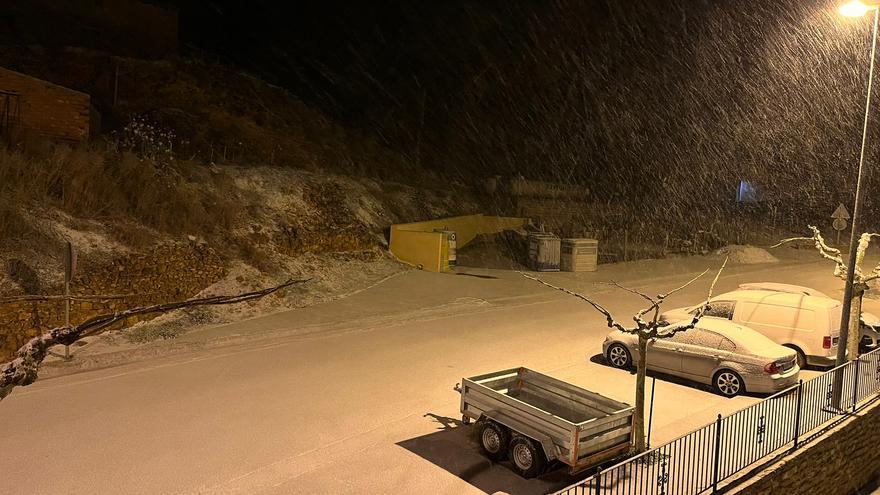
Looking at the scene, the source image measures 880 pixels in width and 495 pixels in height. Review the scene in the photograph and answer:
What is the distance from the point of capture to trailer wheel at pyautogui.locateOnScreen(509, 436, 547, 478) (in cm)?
753

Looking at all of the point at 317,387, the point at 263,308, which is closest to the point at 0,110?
the point at 263,308

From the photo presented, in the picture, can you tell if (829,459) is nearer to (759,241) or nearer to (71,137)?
(71,137)

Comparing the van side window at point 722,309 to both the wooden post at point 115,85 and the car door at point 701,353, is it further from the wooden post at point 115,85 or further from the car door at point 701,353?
the wooden post at point 115,85

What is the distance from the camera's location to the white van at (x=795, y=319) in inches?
512

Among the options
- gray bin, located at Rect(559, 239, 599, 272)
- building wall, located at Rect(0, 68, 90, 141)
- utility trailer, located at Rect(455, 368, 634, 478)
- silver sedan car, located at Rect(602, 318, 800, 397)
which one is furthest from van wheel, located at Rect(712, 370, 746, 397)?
building wall, located at Rect(0, 68, 90, 141)

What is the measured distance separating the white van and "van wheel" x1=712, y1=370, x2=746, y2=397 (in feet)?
7.69

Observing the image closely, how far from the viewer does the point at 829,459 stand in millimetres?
9969

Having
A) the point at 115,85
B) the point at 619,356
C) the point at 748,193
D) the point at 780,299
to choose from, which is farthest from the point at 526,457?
the point at 748,193

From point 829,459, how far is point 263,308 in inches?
524

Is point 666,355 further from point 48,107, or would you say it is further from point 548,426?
point 48,107

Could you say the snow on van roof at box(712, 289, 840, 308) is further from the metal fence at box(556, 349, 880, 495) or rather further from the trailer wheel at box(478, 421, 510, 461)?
the trailer wheel at box(478, 421, 510, 461)

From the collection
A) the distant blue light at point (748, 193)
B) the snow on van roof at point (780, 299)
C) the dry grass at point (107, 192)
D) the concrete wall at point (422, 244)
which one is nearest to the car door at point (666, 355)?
the snow on van roof at point (780, 299)

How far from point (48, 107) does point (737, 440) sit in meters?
22.1

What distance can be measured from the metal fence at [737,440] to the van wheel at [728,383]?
118 cm
